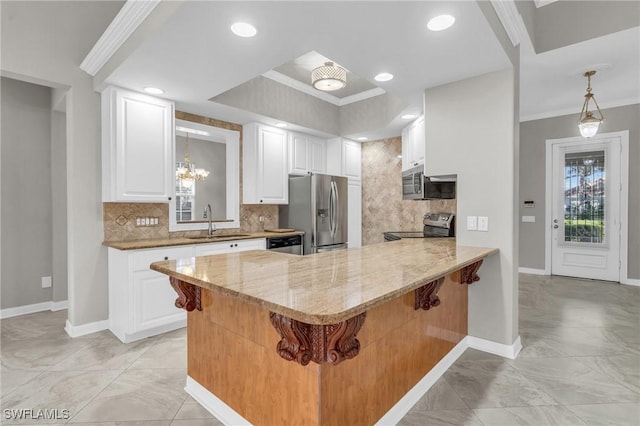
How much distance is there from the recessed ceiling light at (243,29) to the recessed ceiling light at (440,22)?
3.54ft

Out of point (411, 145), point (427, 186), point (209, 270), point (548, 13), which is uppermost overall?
point (548, 13)

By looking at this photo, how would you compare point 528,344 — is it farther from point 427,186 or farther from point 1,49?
point 1,49

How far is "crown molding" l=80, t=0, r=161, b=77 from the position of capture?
2205 mm

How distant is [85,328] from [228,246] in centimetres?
153

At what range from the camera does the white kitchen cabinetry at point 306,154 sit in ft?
15.6

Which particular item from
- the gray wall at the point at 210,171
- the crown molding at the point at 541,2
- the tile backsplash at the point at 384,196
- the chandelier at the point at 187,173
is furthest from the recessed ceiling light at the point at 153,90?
the crown molding at the point at 541,2

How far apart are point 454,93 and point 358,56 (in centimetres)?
104

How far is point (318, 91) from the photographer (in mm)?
4742

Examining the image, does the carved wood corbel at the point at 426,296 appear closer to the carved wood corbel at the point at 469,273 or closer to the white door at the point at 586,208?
the carved wood corbel at the point at 469,273

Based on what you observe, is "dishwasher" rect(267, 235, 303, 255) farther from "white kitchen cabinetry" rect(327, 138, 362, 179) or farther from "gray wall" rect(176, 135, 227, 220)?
"white kitchen cabinetry" rect(327, 138, 362, 179)

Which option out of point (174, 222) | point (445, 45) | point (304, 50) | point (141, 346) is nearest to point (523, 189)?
point (445, 45)

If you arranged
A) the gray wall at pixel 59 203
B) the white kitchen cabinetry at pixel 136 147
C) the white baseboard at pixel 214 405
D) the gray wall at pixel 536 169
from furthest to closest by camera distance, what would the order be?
the gray wall at pixel 536 169 → the gray wall at pixel 59 203 → the white kitchen cabinetry at pixel 136 147 → the white baseboard at pixel 214 405

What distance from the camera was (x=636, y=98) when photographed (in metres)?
4.55

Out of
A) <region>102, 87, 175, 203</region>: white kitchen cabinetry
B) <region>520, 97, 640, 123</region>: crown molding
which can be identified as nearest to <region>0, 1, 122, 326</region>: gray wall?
<region>102, 87, 175, 203</region>: white kitchen cabinetry
